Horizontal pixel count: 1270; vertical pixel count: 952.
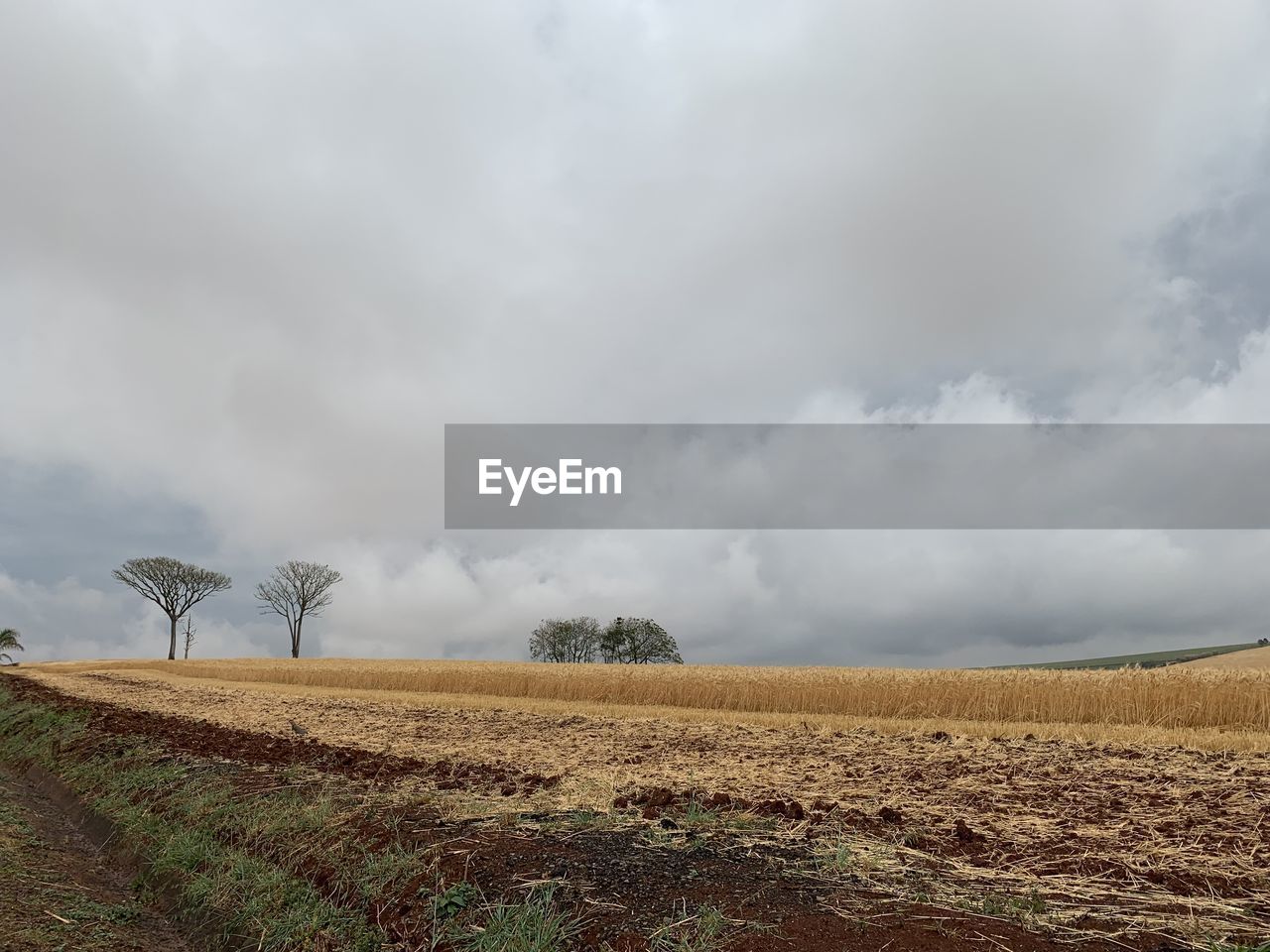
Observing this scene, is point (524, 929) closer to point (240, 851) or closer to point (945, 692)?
point (240, 851)

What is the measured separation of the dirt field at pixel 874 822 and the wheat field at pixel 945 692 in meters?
10.4

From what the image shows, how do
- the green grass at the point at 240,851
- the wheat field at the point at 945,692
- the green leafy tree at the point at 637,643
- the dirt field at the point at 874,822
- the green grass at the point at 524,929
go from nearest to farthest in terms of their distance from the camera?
the green grass at the point at 524,929 → the dirt field at the point at 874,822 → the green grass at the point at 240,851 → the wheat field at the point at 945,692 → the green leafy tree at the point at 637,643

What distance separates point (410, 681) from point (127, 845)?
107 ft

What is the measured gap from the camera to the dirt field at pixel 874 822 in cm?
564

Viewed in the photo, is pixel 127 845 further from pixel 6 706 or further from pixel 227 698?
pixel 6 706

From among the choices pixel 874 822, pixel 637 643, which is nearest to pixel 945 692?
pixel 874 822

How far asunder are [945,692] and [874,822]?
19.4 meters

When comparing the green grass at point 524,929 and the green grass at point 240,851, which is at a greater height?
the green grass at point 524,929

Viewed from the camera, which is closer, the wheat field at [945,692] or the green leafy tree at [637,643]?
the wheat field at [945,692]

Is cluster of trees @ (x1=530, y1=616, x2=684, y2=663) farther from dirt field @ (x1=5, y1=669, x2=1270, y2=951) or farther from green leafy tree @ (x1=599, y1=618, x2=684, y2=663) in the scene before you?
dirt field @ (x1=5, y1=669, x2=1270, y2=951)

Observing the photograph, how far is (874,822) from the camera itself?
820 centimetres

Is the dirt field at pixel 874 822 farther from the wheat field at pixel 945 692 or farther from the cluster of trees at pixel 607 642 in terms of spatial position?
the cluster of trees at pixel 607 642

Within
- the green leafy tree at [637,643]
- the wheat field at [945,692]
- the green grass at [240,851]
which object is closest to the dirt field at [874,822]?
the green grass at [240,851]

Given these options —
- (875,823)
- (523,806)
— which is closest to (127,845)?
(523,806)
